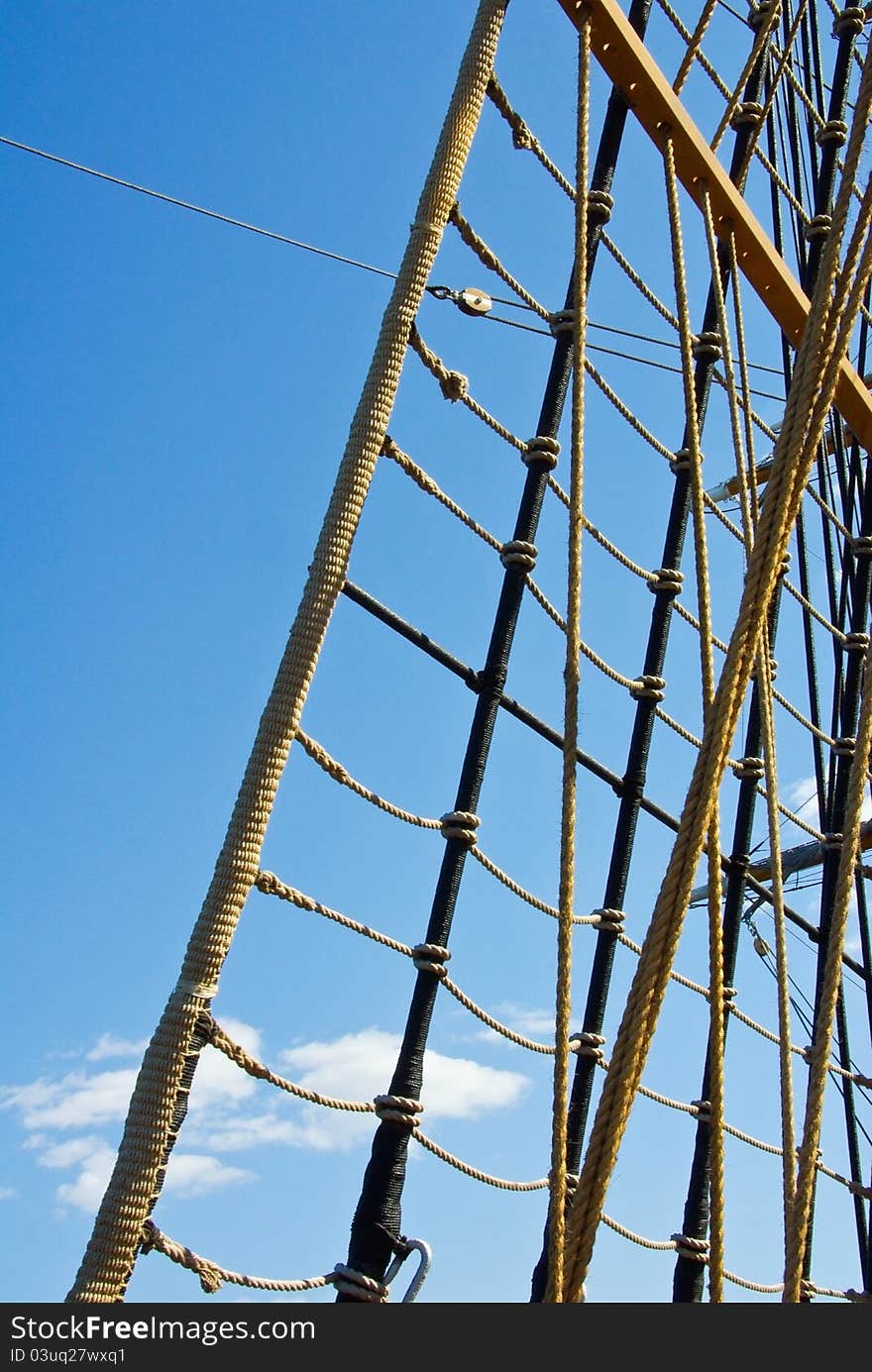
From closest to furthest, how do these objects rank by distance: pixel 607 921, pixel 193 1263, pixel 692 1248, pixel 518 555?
pixel 193 1263 < pixel 518 555 < pixel 607 921 < pixel 692 1248

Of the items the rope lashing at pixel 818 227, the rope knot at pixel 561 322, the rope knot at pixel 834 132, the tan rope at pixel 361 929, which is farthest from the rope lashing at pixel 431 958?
the rope knot at pixel 834 132

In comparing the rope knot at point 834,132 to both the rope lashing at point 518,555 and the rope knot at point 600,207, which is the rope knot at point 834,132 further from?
the rope lashing at point 518,555

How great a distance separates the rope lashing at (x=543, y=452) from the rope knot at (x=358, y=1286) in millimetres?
1224

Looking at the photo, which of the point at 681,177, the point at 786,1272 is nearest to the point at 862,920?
the point at 681,177

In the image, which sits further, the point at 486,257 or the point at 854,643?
the point at 854,643

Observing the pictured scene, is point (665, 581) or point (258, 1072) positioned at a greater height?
point (665, 581)

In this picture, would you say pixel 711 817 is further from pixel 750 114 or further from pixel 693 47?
pixel 750 114

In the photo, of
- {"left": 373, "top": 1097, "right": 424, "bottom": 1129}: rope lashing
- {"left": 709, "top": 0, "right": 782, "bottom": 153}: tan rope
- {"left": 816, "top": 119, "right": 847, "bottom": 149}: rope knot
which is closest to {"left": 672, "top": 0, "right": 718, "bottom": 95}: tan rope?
{"left": 709, "top": 0, "right": 782, "bottom": 153}: tan rope

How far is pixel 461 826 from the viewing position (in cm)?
192

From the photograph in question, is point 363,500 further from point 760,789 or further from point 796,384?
point 760,789

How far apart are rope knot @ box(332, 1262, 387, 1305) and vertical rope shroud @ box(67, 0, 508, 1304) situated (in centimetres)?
35

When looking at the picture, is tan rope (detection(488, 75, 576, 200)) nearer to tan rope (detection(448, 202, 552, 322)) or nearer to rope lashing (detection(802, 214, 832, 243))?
tan rope (detection(448, 202, 552, 322))

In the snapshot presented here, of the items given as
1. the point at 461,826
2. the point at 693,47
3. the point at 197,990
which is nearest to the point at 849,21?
the point at 693,47

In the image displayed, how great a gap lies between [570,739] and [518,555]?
57cm
